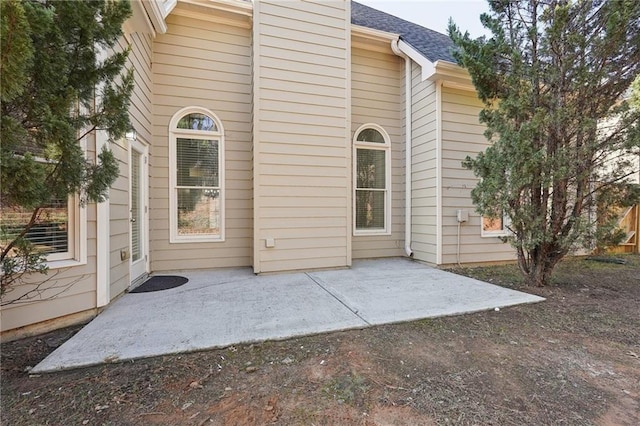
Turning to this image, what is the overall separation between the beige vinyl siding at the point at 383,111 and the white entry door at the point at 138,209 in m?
3.57

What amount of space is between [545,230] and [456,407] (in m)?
3.24

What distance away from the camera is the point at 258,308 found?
3113 mm

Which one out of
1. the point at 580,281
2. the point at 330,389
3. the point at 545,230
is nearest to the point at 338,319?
the point at 330,389

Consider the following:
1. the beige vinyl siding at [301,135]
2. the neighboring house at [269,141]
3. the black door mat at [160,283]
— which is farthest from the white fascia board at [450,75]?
the black door mat at [160,283]

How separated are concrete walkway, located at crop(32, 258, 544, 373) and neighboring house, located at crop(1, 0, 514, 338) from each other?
2.09ft

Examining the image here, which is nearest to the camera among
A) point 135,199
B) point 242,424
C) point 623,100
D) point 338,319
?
point 242,424

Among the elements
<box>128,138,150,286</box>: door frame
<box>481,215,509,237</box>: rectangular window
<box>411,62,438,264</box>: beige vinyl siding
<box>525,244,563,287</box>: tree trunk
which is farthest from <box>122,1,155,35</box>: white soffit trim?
<box>481,215,509,237</box>: rectangular window

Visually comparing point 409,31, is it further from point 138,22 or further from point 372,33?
point 138,22

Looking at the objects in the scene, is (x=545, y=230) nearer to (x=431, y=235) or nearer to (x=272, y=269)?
(x=431, y=235)

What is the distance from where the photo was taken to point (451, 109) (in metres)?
5.21

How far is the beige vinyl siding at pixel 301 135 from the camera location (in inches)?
179

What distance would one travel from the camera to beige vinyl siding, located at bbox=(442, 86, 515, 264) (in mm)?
5180

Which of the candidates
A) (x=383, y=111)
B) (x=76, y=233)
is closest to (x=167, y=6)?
(x=76, y=233)

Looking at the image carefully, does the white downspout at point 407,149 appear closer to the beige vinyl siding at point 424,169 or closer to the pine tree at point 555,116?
the beige vinyl siding at point 424,169
